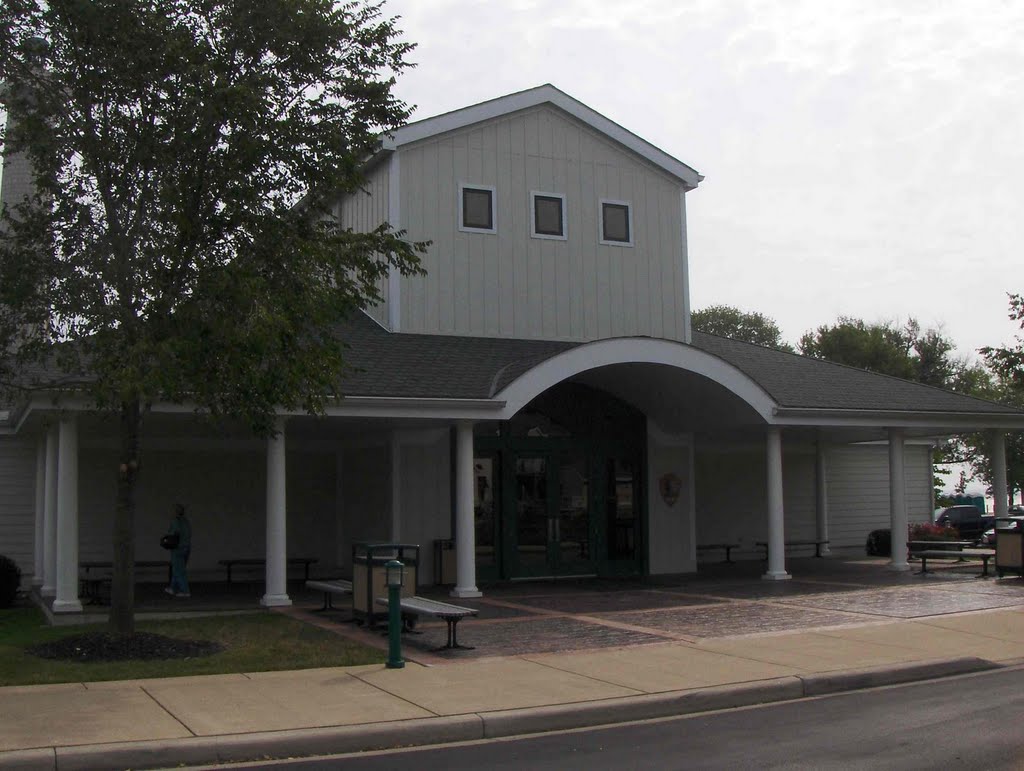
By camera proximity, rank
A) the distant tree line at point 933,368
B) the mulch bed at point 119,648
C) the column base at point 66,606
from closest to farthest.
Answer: the mulch bed at point 119,648 → the column base at point 66,606 → the distant tree line at point 933,368

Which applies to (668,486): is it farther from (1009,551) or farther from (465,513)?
(1009,551)

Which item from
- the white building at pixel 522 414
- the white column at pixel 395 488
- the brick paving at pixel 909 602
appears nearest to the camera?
the brick paving at pixel 909 602

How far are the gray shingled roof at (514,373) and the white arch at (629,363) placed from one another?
172mm

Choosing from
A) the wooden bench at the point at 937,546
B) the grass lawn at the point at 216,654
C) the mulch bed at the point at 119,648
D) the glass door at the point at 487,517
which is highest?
the glass door at the point at 487,517

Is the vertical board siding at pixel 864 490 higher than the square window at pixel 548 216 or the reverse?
the reverse

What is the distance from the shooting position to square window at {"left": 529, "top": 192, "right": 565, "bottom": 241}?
2222 cm

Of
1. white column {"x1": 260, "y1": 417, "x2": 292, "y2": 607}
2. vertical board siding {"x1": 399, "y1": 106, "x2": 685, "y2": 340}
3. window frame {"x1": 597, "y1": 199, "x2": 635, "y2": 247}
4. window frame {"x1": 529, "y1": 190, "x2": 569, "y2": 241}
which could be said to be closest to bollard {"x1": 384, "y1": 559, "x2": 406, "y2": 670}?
white column {"x1": 260, "y1": 417, "x2": 292, "y2": 607}

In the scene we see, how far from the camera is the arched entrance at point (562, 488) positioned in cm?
2114

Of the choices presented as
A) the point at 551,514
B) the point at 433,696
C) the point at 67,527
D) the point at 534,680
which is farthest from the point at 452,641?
the point at 551,514

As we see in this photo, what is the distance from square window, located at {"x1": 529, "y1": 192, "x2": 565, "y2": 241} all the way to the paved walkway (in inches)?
306

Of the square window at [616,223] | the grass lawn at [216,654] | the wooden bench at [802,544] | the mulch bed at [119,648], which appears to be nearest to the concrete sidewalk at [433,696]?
the grass lawn at [216,654]

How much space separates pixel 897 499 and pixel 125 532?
15.5 meters

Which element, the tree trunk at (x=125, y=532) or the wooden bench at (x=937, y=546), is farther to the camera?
the wooden bench at (x=937, y=546)

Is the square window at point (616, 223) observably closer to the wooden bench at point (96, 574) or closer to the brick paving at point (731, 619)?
the brick paving at point (731, 619)
